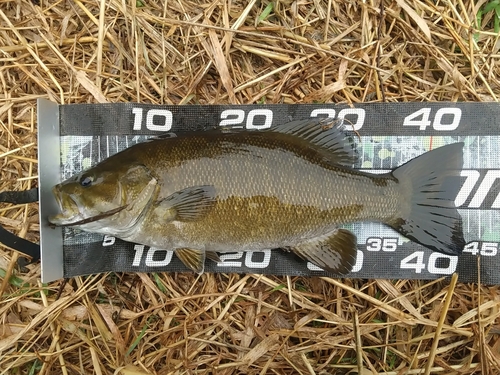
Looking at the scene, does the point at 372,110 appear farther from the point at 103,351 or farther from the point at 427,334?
the point at 103,351

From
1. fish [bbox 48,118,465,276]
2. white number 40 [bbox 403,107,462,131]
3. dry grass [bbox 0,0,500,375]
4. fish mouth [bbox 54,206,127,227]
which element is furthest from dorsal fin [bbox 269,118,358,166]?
fish mouth [bbox 54,206,127,227]

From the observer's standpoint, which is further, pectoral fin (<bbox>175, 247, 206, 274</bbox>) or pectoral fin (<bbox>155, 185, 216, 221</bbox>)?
pectoral fin (<bbox>175, 247, 206, 274</bbox>)

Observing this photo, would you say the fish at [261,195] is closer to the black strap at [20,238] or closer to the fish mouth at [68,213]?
the fish mouth at [68,213]

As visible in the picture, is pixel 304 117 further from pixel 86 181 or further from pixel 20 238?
pixel 20 238

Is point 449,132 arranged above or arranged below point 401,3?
below

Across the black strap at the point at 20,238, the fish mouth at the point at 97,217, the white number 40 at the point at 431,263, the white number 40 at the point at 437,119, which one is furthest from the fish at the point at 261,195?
the black strap at the point at 20,238

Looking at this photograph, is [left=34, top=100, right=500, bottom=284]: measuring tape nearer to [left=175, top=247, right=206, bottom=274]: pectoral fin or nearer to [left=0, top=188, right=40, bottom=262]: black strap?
[left=0, top=188, right=40, bottom=262]: black strap

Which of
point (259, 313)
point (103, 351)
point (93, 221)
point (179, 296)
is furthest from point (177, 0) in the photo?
point (103, 351)
